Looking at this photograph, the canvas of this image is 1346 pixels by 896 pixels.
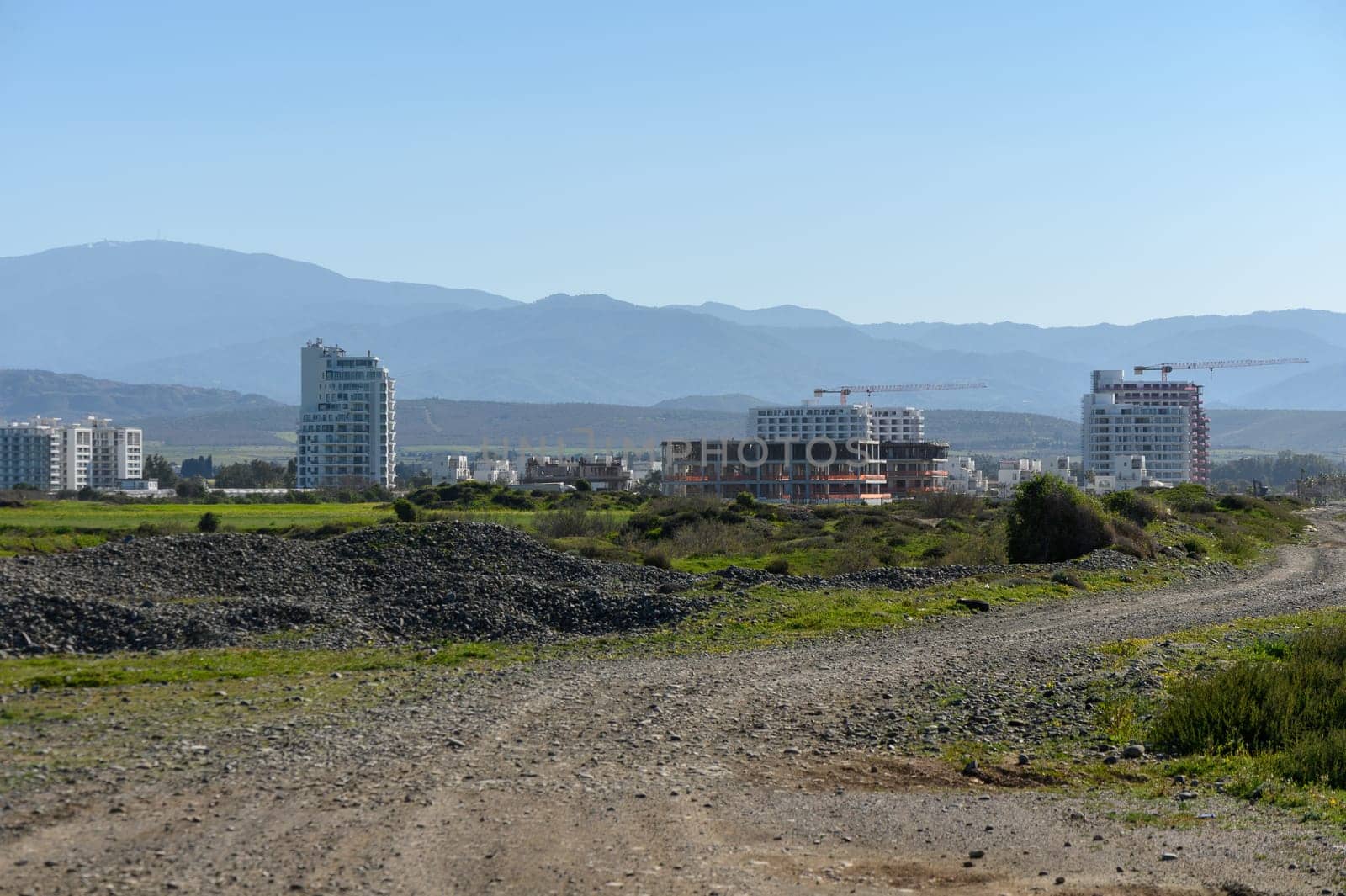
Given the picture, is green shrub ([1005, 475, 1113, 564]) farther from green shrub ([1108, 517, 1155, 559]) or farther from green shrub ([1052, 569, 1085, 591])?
green shrub ([1052, 569, 1085, 591])

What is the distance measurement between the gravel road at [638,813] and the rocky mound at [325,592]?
6663mm

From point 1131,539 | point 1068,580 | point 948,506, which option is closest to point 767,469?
point 948,506

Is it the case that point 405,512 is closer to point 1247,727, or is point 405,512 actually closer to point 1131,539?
point 1131,539

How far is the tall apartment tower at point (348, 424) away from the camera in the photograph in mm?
167500

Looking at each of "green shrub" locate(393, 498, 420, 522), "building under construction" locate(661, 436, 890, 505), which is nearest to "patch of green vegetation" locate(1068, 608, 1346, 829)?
"green shrub" locate(393, 498, 420, 522)

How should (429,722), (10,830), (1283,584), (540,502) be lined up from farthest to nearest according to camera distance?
(540,502) → (1283,584) → (429,722) → (10,830)

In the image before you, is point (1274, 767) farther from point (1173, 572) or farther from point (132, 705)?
point (1173, 572)

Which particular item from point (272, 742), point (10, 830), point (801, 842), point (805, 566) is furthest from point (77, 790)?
point (805, 566)

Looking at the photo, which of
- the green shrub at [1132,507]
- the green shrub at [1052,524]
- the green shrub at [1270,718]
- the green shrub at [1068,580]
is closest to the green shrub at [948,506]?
the green shrub at [1132,507]

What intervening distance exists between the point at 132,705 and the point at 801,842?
8258 millimetres

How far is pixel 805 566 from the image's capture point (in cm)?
3884

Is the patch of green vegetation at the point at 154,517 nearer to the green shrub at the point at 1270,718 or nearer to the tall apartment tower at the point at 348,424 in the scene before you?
the green shrub at the point at 1270,718

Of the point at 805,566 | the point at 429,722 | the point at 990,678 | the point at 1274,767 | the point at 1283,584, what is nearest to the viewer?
the point at 1274,767

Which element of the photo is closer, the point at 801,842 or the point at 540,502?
the point at 801,842
